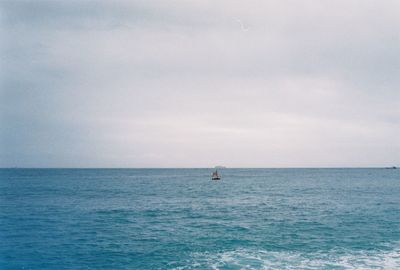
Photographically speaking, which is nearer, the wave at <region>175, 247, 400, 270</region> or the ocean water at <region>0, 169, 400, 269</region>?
the wave at <region>175, 247, 400, 270</region>

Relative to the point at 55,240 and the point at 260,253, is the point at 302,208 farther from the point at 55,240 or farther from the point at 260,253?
the point at 55,240

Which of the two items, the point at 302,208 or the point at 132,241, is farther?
the point at 302,208

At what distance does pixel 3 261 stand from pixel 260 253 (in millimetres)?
19824

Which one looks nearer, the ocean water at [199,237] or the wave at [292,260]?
the wave at [292,260]

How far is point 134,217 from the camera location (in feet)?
156

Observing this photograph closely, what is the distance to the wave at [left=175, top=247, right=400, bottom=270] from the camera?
25312mm

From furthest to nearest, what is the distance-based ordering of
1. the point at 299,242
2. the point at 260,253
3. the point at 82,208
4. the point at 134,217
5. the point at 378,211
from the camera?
the point at 82,208 < the point at 378,211 < the point at 134,217 < the point at 299,242 < the point at 260,253

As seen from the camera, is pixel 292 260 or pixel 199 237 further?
pixel 199 237

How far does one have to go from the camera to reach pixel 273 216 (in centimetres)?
4784

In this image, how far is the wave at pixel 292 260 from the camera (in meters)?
25.3

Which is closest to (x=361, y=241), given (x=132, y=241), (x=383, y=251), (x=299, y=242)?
(x=383, y=251)

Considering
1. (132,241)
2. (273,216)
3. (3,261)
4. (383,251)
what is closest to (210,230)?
(132,241)

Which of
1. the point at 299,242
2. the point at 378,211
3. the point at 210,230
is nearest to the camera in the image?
the point at 299,242

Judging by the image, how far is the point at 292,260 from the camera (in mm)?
26750
